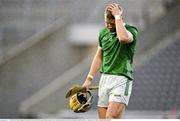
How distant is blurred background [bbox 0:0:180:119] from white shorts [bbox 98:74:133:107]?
25.6 ft

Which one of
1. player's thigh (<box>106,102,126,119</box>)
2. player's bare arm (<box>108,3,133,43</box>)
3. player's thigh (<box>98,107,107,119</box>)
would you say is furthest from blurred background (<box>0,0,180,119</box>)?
player's bare arm (<box>108,3,133,43</box>)

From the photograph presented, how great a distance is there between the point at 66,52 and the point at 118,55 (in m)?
10.7

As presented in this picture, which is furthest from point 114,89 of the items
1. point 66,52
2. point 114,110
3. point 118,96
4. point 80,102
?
point 66,52

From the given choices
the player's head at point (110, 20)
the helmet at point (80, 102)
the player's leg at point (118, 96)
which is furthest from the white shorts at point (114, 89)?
the player's head at point (110, 20)

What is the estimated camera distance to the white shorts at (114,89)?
5574 mm

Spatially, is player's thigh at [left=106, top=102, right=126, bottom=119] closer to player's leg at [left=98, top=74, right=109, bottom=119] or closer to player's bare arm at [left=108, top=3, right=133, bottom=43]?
player's leg at [left=98, top=74, right=109, bottom=119]

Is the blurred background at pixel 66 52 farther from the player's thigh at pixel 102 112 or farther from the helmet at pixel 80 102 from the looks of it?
the player's thigh at pixel 102 112

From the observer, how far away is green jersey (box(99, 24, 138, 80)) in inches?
222

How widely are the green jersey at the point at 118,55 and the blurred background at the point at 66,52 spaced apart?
309 inches

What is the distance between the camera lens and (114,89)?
564cm

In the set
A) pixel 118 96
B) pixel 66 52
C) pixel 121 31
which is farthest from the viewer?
pixel 66 52

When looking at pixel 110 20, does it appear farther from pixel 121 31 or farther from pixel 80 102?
pixel 80 102

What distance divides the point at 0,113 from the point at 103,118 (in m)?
9.81

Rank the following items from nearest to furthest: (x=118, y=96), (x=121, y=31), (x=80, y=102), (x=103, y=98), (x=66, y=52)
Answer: (x=121, y=31) → (x=118, y=96) → (x=103, y=98) → (x=80, y=102) → (x=66, y=52)
